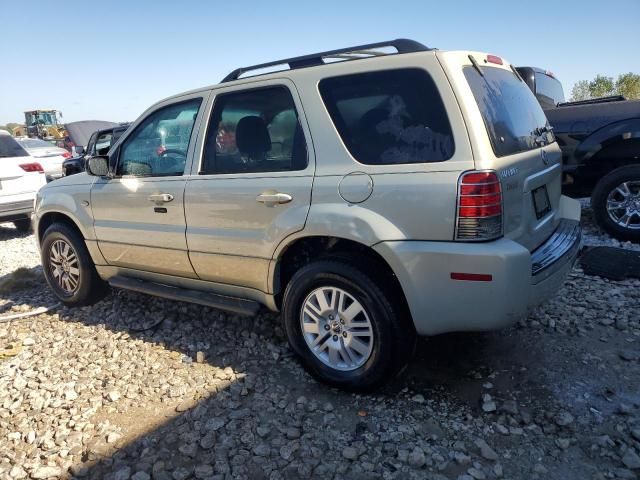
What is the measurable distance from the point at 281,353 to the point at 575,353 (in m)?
1.97

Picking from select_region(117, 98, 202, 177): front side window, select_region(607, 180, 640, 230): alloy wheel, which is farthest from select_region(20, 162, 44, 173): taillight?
select_region(607, 180, 640, 230): alloy wheel

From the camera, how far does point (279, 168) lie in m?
3.00

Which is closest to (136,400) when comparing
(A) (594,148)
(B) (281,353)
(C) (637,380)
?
(B) (281,353)

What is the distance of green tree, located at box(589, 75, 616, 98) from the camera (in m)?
27.4

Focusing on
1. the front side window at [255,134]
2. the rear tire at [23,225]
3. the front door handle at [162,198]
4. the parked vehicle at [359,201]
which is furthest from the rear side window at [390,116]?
the rear tire at [23,225]

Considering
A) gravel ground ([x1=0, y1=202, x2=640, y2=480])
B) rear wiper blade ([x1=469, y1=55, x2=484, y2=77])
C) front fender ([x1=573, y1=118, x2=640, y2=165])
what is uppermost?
rear wiper blade ([x1=469, y1=55, x2=484, y2=77])

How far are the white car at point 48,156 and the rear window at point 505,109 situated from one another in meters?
11.1

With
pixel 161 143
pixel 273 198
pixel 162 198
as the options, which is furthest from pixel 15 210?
pixel 273 198

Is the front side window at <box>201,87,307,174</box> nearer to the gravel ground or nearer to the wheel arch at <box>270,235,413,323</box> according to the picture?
the wheel arch at <box>270,235,413,323</box>

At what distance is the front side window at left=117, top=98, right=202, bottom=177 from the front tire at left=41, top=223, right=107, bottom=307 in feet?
3.15

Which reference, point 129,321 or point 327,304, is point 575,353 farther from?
point 129,321

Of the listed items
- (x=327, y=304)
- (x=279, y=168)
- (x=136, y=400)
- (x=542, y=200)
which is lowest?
(x=136, y=400)

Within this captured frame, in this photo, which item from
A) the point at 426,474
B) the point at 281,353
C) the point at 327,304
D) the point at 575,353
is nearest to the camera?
the point at 426,474

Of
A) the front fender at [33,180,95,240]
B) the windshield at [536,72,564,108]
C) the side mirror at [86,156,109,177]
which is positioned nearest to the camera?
the side mirror at [86,156,109,177]
